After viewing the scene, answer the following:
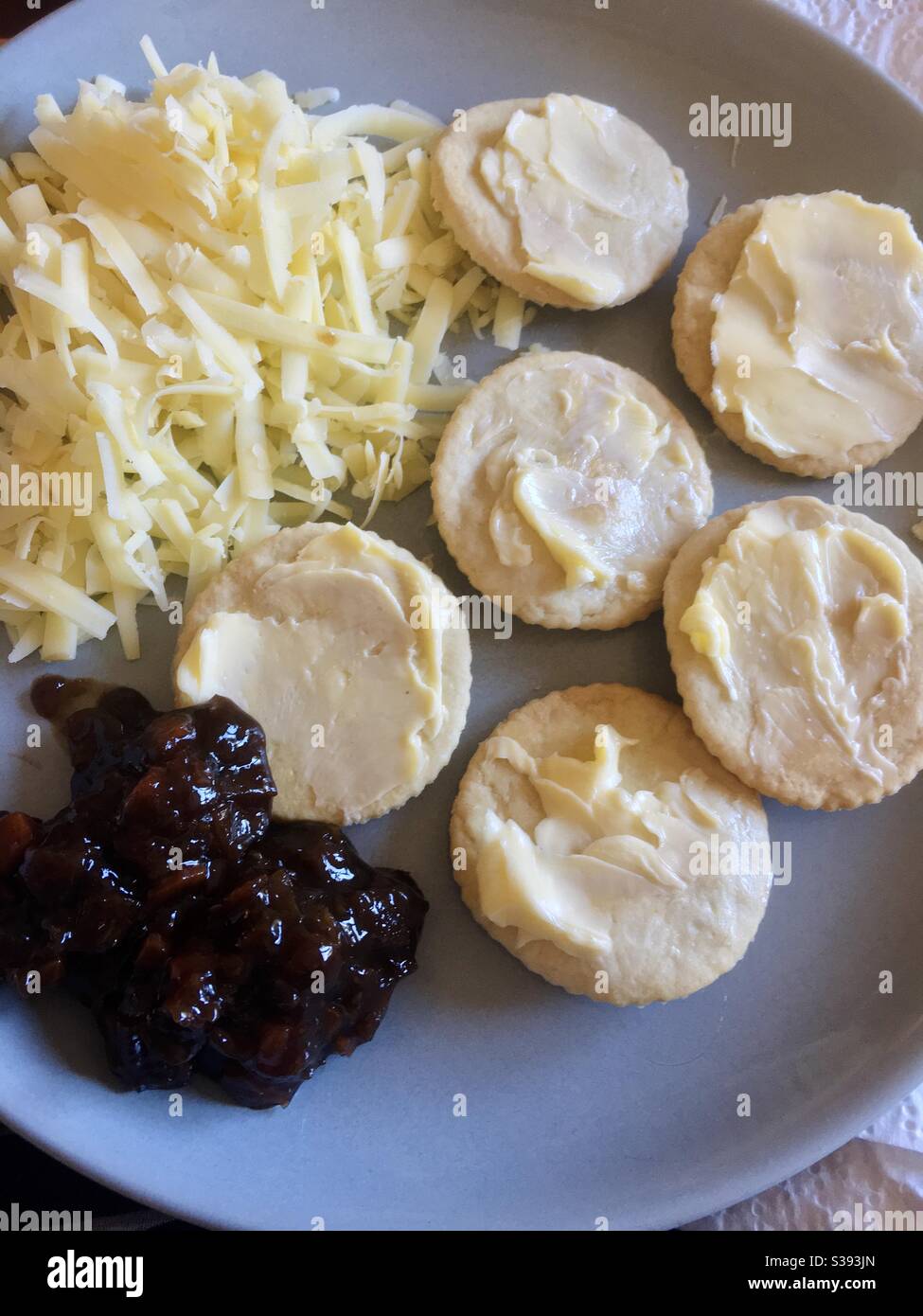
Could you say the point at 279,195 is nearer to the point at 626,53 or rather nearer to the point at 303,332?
the point at 303,332

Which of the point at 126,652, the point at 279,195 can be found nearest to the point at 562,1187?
the point at 126,652

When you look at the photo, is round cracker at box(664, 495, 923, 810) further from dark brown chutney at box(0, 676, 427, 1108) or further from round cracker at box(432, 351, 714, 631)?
dark brown chutney at box(0, 676, 427, 1108)

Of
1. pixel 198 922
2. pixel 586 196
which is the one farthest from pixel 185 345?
pixel 198 922

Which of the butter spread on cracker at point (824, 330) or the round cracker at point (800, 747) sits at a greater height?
the butter spread on cracker at point (824, 330)

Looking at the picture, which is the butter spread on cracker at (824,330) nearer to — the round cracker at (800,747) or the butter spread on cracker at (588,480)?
the butter spread on cracker at (588,480)

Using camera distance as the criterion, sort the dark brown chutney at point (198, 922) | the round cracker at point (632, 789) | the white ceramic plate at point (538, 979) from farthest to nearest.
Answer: the round cracker at point (632, 789)
the white ceramic plate at point (538, 979)
the dark brown chutney at point (198, 922)

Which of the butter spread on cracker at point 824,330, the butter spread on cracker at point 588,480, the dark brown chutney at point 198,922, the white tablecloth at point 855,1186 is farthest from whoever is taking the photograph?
the butter spread on cracker at point 824,330

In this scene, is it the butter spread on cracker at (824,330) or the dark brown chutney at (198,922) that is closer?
the dark brown chutney at (198,922)

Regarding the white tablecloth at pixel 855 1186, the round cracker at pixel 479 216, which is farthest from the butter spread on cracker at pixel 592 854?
the round cracker at pixel 479 216
